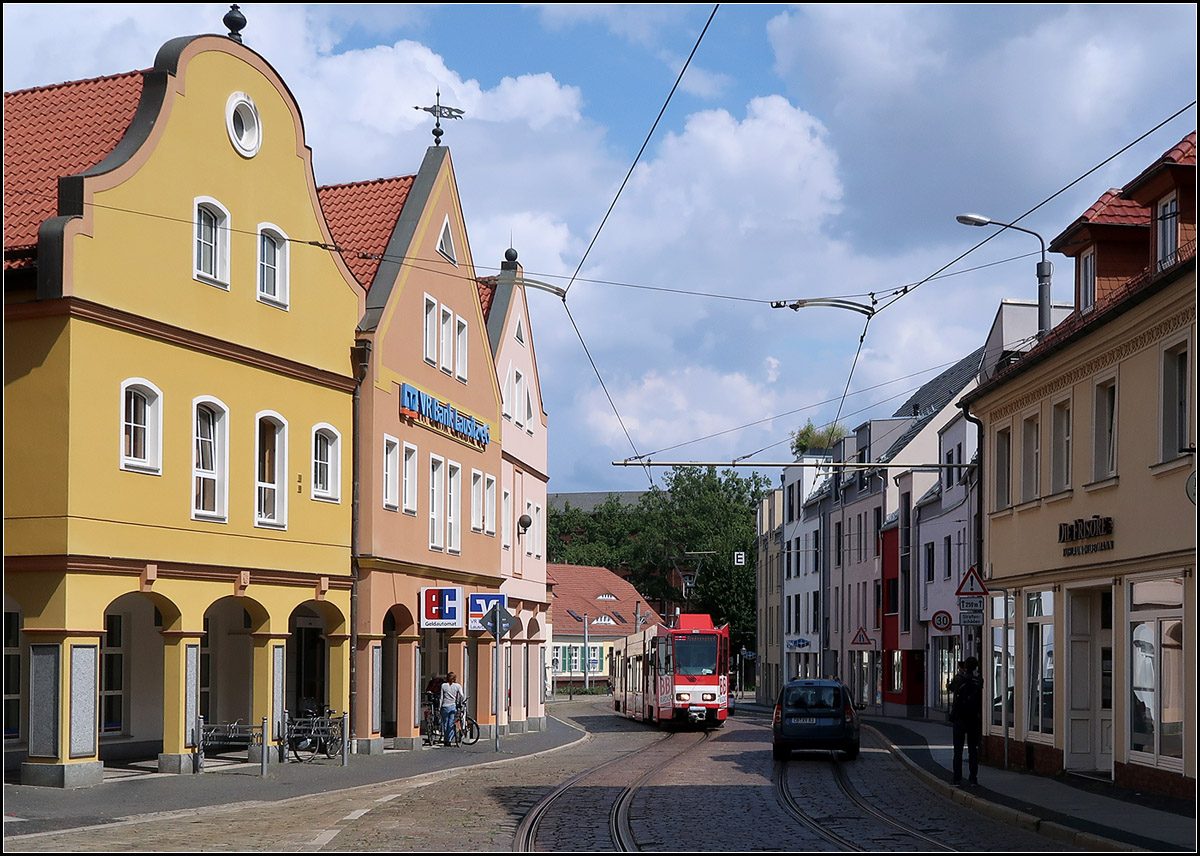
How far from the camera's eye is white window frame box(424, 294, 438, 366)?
34.1 meters

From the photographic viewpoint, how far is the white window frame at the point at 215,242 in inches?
966

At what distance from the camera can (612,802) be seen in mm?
19609

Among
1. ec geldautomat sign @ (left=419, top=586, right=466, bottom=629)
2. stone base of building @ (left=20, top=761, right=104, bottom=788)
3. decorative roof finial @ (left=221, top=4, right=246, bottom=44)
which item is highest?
decorative roof finial @ (left=221, top=4, right=246, bottom=44)

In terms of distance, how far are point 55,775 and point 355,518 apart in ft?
32.9

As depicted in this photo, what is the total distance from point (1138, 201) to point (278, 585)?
51.2 feet

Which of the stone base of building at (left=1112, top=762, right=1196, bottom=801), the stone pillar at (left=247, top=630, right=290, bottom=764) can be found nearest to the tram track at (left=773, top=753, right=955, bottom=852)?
the stone base of building at (left=1112, top=762, right=1196, bottom=801)

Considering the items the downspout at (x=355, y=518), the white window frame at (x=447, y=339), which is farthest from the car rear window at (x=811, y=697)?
the white window frame at (x=447, y=339)

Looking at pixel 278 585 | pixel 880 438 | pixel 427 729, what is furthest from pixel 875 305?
pixel 880 438

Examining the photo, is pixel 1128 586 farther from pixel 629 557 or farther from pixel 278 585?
pixel 629 557

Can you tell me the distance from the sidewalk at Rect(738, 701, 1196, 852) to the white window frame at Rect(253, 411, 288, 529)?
1194cm

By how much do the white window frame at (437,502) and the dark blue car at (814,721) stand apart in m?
9.19

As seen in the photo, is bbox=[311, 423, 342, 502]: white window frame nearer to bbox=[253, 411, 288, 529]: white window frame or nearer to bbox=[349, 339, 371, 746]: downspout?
bbox=[349, 339, 371, 746]: downspout

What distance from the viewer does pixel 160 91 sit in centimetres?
2381

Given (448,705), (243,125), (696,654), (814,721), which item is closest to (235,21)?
(243,125)
